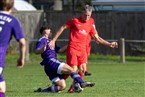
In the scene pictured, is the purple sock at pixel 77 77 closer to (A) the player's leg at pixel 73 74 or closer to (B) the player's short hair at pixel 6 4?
(A) the player's leg at pixel 73 74

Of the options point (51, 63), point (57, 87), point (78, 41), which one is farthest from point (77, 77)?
point (78, 41)

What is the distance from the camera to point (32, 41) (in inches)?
1278

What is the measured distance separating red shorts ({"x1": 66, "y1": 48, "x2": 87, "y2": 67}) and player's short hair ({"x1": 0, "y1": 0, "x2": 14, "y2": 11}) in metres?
5.33

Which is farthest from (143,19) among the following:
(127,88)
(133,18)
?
(127,88)

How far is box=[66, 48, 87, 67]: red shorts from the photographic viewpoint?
13.8 metres

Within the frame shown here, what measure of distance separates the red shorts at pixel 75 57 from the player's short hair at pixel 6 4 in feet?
17.5

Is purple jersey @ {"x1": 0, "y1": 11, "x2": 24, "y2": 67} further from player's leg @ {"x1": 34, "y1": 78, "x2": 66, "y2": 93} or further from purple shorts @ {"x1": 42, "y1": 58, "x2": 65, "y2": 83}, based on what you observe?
player's leg @ {"x1": 34, "y1": 78, "x2": 66, "y2": 93}

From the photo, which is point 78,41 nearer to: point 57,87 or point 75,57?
point 75,57

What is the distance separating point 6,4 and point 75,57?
17.8 ft

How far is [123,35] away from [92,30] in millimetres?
19319

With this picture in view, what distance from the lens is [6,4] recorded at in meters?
8.52

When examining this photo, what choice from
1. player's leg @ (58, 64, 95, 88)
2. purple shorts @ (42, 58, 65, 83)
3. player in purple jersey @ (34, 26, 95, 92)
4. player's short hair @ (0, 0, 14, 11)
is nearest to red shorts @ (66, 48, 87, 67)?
player in purple jersey @ (34, 26, 95, 92)

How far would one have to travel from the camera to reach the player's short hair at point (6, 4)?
8477 mm

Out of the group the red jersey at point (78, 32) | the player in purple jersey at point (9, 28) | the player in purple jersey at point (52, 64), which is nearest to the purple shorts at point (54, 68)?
the player in purple jersey at point (52, 64)
